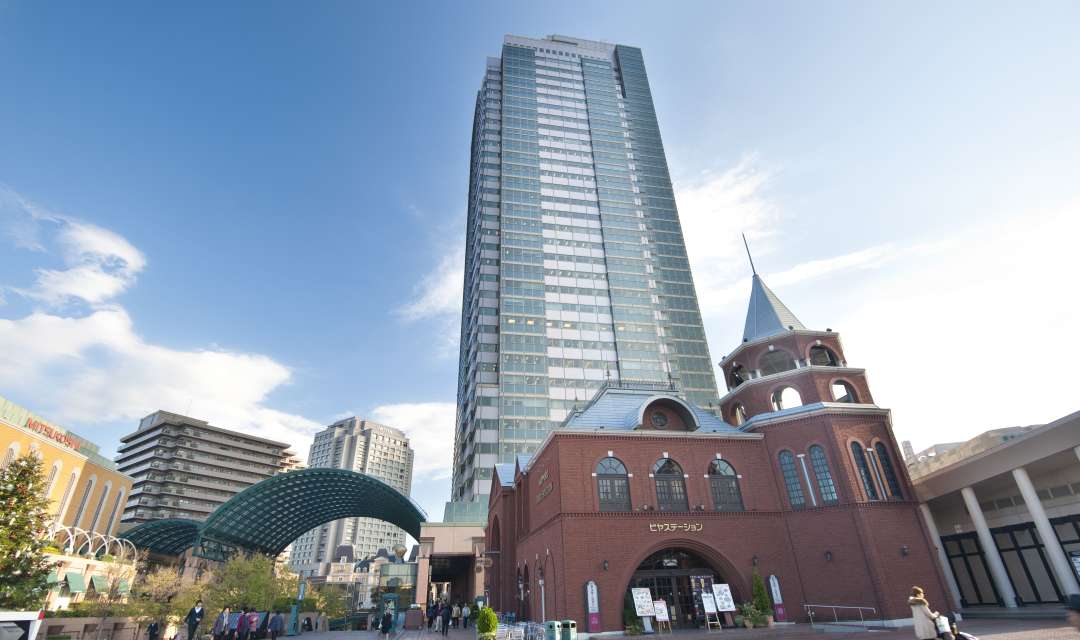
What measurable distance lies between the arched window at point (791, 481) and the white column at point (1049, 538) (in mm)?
9760

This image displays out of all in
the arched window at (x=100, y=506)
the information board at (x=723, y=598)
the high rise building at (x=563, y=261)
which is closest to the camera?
the information board at (x=723, y=598)

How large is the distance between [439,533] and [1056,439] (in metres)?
44.0

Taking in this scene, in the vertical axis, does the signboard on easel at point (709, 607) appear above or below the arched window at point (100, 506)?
below

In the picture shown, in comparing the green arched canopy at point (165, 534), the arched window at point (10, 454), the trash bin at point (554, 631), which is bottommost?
the trash bin at point (554, 631)

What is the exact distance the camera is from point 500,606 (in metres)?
37.9

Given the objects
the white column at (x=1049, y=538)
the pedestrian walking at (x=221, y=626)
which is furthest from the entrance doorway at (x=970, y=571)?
the pedestrian walking at (x=221, y=626)

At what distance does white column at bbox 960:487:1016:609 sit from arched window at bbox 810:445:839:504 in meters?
9.15

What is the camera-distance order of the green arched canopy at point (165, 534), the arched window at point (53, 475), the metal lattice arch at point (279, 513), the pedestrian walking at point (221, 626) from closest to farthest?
the pedestrian walking at point (221, 626) < the arched window at point (53, 475) < the metal lattice arch at point (279, 513) < the green arched canopy at point (165, 534)

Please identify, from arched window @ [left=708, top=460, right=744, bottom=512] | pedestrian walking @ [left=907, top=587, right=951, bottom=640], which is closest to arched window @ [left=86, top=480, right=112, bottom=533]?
arched window @ [left=708, top=460, right=744, bottom=512]

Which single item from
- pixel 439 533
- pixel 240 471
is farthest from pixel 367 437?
pixel 439 533

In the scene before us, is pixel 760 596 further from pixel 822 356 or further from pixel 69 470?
pixel 69 470

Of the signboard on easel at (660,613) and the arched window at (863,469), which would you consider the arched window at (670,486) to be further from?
the arched window at (863,469)

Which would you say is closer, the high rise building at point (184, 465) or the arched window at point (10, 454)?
the arched window at point (10, 454)

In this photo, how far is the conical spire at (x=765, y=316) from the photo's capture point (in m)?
32.8
